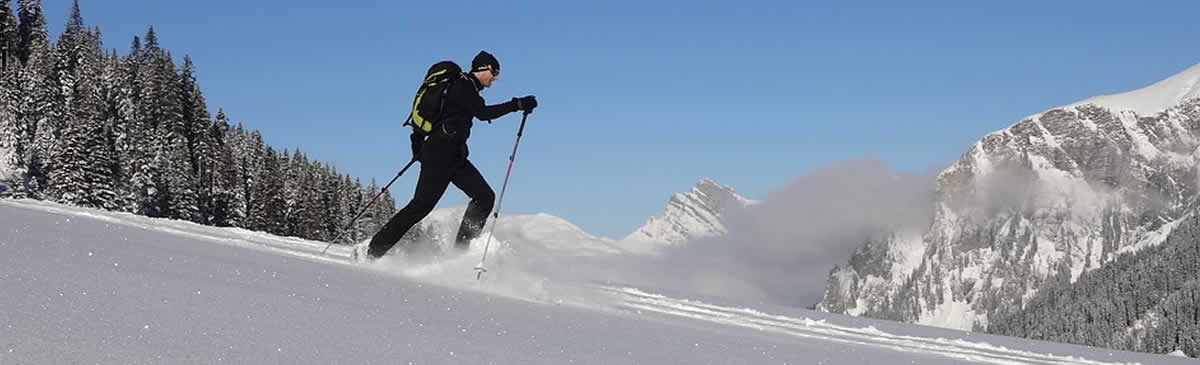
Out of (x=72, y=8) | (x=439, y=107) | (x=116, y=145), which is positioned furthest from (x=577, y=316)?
(x=72, y=8)

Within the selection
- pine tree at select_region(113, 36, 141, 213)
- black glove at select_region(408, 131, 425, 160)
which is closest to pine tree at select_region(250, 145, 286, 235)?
pine tree at select_region(113, 36, 141, 213)

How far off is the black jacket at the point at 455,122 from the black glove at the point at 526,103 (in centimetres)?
45

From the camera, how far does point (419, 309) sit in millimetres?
5387

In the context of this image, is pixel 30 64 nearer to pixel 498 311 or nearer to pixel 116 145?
pixel 116 145

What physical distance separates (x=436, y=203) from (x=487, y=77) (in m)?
1.41

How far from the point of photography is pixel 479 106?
9383 mm

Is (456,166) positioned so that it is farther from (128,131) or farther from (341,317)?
(128,131)

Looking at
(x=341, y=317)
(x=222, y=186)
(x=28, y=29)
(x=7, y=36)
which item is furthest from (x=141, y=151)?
(x=341, y=317)

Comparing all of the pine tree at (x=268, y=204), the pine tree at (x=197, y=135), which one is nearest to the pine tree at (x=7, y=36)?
the pine tree at (x=197, y=135)

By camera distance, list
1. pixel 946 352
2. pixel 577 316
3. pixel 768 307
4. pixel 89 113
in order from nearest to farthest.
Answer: pixel 577 316
pixel 946 352
pixel 768 307
pixel 89 113

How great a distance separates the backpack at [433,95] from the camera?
917cm

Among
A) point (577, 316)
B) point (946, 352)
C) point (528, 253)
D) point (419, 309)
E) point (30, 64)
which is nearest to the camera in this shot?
point (419, 309)

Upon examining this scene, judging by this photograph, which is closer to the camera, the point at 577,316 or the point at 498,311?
the point at 498,311

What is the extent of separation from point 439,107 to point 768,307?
5.05m
